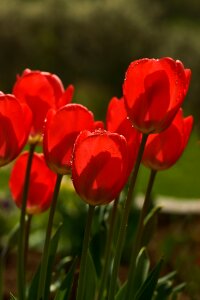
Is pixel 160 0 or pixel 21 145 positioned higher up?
pixel 21 145

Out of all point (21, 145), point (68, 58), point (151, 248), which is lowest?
point (68, 58)

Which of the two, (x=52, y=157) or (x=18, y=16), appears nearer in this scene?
(x=52, y=157)

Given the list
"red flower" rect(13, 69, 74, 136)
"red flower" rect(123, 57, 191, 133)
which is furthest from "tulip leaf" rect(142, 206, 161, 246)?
"red flower" rect(123, 57, 191, 133)

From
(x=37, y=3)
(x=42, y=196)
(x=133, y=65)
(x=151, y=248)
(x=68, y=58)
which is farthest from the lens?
(x=37, y=3)

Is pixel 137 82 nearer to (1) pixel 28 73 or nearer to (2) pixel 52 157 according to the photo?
(2) pixel 52 157

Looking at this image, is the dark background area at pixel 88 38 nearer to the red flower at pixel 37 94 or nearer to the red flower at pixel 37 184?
the red flower at pixel 37 184

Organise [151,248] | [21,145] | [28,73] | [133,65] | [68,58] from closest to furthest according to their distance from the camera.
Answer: [133,65], [21,145], [28,73], [151,248], [68,58]

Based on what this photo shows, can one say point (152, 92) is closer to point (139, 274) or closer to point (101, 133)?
point (101, 133)

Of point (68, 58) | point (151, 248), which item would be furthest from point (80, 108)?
point (68, 58)
